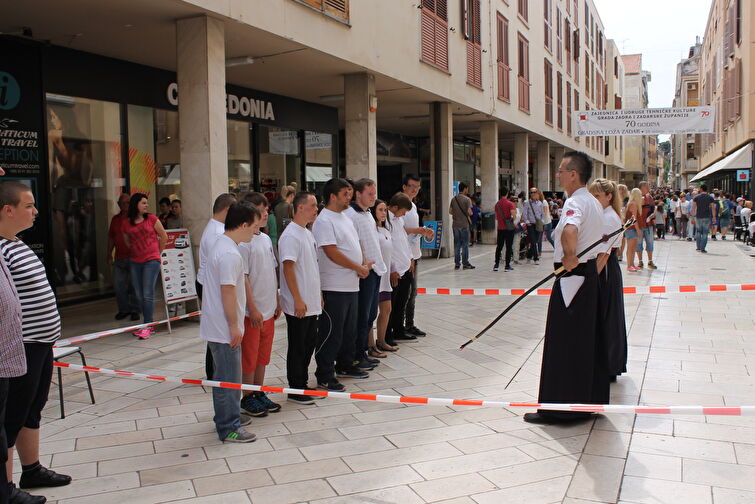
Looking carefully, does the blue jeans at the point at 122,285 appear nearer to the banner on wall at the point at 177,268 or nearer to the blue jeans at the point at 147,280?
the blue jeans at the point at 147,280

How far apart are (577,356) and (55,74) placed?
29.0 ft

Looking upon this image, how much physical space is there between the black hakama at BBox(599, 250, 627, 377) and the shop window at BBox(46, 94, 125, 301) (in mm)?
8029

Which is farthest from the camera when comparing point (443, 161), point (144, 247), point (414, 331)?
point (443, 161)

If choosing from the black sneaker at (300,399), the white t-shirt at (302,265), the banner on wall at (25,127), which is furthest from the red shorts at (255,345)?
the banner on wall at (25,127)

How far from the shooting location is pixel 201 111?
876cm

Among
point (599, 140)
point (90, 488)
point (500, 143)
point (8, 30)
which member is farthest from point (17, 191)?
point (599, 140)

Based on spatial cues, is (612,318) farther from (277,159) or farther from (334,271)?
(277,159)

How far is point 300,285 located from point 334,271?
0.56 meters

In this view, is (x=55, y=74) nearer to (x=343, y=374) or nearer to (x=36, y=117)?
(x=36, y=117)

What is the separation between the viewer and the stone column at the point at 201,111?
8.69 meters

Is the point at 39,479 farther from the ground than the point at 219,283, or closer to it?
closer to it

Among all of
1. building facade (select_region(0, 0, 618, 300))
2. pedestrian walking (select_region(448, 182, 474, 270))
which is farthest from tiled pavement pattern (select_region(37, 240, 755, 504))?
pedestrian walking (select_region(448, 182, 474, 270))

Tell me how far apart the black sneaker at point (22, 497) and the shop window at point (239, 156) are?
35.6 ft

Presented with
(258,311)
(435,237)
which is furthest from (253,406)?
(435,237)
